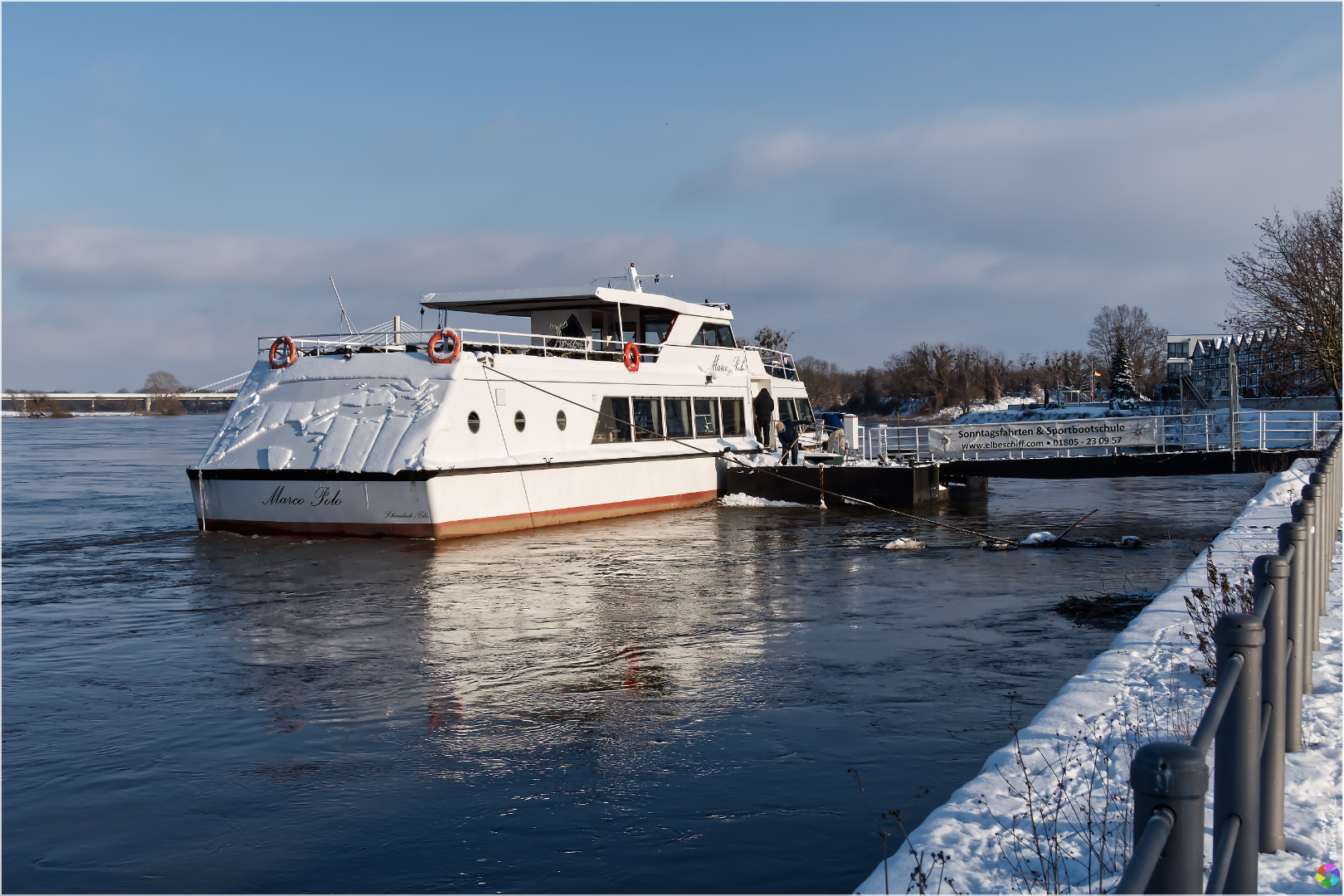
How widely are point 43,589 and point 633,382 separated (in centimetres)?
1146

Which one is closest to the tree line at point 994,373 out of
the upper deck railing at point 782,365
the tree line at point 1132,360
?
the tree line at point 1132,360

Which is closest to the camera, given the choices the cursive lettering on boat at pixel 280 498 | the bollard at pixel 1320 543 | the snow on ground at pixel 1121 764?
the snow on ground at pixel 1121 764

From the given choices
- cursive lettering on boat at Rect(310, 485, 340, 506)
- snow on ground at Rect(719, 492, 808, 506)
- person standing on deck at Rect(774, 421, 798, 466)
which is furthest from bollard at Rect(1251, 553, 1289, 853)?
person standing on deck at Rect(774, 421, 798, 466)

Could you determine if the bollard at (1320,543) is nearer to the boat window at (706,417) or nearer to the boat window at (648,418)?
the boat window at (648,418)

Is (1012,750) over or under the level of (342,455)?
under

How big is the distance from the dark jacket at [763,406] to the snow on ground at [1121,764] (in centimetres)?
1833

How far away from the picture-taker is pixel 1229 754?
3301 millimetres

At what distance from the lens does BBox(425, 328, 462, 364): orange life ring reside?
1773 cm

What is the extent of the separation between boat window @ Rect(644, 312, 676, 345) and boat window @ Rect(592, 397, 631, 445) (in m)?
2.75

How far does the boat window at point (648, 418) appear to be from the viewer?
22.2m

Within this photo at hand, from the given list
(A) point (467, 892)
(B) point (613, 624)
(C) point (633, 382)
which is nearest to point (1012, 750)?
(A) point (467, 892)

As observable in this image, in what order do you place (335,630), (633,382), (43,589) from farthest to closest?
(633,382) → (43,589) → (335,630)

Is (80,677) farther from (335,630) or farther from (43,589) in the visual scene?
(43,589)

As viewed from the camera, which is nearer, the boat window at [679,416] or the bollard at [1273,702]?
the bollard at [1273,702]
